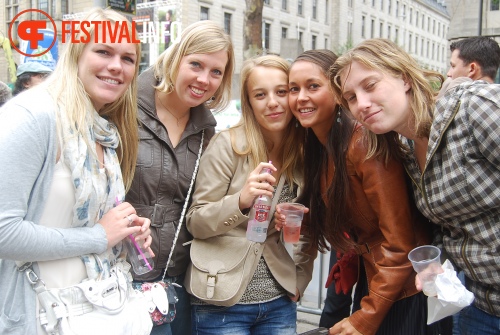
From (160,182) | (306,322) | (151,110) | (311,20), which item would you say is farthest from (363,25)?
(160,182)

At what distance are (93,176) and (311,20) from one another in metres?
48.8

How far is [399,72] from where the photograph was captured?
216cm

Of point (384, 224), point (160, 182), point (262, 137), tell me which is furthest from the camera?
point (262, 137)

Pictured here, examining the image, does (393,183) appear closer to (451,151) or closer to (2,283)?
(451,151)

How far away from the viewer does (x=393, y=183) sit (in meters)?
2.23

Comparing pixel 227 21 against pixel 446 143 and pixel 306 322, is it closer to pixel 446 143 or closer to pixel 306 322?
pixel 306 322

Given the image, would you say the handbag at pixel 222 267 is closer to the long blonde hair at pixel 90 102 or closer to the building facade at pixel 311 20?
the long blonde hair at pixel 90 102

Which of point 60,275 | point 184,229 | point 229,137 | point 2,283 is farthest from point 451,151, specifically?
point 2,283

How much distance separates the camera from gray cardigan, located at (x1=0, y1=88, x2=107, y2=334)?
1.62 m

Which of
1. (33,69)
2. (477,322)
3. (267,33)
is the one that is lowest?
(477,322)

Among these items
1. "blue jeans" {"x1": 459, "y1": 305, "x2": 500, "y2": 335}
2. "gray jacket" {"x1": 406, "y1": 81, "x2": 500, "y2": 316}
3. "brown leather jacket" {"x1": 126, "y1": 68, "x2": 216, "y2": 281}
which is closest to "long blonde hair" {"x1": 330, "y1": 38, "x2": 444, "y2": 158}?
"gray jacket" {"x1": 406, "y1": 81, "x2": 500, "y2": 316}

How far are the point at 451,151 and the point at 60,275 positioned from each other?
1590 mm

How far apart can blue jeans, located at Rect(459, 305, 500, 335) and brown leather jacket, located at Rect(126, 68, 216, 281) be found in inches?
54.9

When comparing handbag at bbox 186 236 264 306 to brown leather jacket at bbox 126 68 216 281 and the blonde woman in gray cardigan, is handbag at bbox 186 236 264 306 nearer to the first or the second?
the blonde woman in gray cardigan
